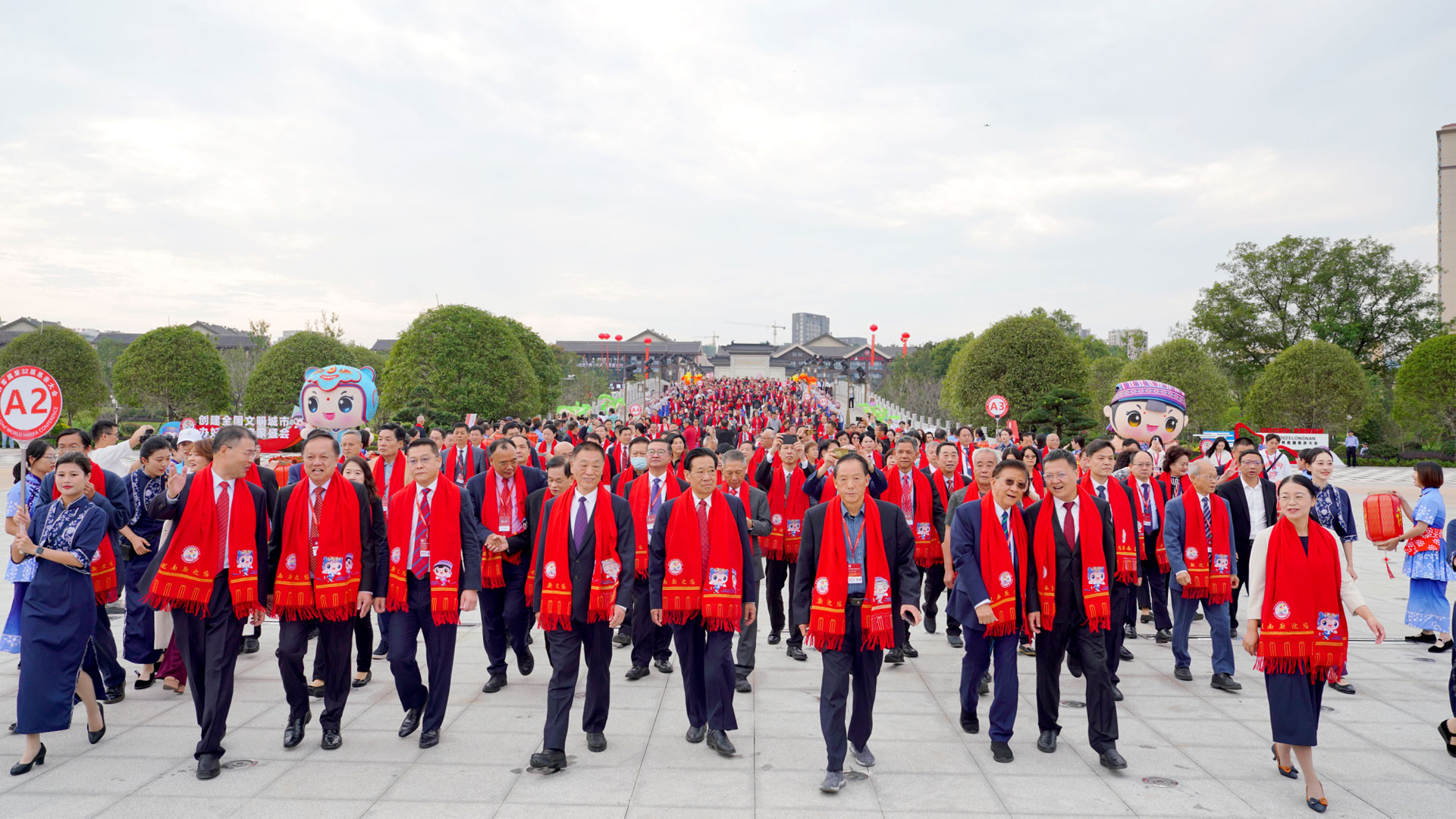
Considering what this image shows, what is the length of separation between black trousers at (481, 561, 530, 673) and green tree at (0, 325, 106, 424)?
3641 cm

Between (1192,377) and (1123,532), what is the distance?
3194 cm

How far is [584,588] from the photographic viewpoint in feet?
14.9

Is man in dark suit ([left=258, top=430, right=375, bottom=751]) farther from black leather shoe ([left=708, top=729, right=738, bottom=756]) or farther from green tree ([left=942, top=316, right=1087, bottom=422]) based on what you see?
green tree ([left=942, top=316, right=1087, bottom=422])

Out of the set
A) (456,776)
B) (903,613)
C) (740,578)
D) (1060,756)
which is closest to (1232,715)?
(1060,756)

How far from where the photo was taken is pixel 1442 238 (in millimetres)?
47188

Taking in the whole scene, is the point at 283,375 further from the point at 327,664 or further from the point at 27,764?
the point at 327,664

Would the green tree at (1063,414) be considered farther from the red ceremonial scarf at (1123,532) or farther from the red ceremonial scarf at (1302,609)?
the red ceremonial scarf at (1302,609)

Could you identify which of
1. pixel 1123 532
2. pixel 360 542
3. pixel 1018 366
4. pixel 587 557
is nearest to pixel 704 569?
pixel 587 557

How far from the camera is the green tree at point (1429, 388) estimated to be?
28.5 m

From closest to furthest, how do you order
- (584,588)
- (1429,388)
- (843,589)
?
(843,589), (584,588), (1429,388)

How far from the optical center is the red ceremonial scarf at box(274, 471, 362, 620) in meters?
4.61

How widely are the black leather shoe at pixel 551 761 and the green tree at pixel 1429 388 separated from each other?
35.5 metres

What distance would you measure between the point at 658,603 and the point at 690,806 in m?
1.12

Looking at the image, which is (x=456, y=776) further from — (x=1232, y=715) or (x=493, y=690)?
(x=1232, y=715)
